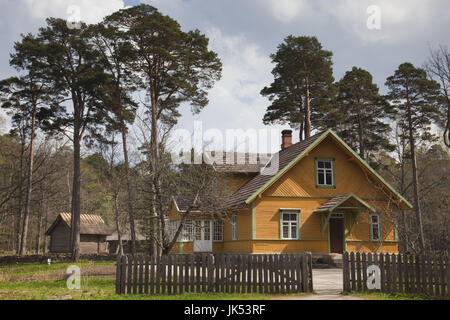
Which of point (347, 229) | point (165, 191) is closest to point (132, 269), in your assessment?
point (165, 191)

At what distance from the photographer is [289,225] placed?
77.3ft

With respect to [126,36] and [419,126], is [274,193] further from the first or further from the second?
[419,126]

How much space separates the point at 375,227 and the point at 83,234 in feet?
92.7

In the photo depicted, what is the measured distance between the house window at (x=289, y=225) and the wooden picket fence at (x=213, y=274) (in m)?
11.2

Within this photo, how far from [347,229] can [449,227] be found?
76.8 ft

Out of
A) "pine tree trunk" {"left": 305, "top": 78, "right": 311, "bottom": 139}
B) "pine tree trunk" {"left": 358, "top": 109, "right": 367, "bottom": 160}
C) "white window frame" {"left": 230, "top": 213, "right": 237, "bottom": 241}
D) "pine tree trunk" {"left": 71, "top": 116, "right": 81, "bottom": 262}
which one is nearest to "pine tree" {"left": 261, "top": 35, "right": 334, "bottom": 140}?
"pine tree trunk" {"left": 305, "top": 78, "right": 311, "bottom": 139}

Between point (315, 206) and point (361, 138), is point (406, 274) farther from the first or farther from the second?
point (361, 138)

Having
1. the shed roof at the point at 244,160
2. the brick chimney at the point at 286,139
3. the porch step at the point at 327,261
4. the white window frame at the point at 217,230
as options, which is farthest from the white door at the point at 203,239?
the brick chimney at the point at 286,139

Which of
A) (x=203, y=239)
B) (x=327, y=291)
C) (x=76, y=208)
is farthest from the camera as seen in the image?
(x=76, y=208)

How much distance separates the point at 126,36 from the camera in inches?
1037

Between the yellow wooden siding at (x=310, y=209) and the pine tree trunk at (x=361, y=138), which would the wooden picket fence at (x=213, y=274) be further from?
the pine tree trunk at (x=361, y=138)

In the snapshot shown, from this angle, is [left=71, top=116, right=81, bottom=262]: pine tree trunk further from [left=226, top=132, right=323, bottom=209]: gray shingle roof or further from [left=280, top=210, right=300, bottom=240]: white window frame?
[left=280, top=210, right=300, bottom=240]: white window frame

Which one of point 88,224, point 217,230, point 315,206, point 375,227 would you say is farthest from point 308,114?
point 88,224

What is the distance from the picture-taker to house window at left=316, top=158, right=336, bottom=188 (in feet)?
81.1
